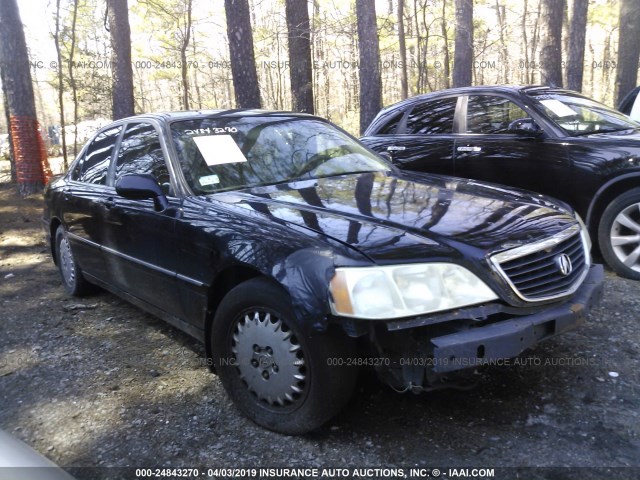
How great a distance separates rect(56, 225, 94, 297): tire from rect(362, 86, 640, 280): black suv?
143 inches

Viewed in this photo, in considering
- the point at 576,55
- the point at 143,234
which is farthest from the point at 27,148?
the point at 576,55

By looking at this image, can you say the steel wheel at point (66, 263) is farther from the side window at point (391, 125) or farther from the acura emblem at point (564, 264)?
the acura emblem at point (564, 264)

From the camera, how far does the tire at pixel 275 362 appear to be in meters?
2.45

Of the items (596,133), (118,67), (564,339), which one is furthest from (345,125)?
(564,339)

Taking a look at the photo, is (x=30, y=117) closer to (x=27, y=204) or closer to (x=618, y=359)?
(x=27, y=204)

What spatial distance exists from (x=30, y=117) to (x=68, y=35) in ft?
20.6

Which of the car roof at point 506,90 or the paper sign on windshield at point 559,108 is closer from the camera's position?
the paper sign on windshield at point 559,108

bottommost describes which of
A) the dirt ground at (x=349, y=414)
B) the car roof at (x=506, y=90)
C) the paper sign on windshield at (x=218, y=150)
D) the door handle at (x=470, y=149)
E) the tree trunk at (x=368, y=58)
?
the dirt ground at (x=349, y=414)

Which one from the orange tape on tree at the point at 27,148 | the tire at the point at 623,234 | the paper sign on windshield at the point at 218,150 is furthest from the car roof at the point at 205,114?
the orange tape on tree at the point at 27,148

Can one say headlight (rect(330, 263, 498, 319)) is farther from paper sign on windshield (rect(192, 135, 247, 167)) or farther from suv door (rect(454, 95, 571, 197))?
suv door (rect(454, 95, 571, 197))

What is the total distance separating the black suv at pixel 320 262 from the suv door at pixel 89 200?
33cm

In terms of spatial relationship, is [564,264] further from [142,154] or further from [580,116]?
[580,116]

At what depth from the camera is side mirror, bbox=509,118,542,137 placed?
5195 millimetres

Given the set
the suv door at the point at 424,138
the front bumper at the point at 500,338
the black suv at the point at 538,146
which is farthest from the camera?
the suv door at the point at 424,138
